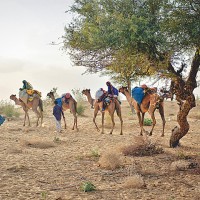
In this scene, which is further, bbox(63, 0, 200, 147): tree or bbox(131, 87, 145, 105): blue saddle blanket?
bbox(131, 87, 145, 105): blue saddle blanket

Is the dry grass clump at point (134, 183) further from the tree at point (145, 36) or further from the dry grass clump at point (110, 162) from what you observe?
the tree at point (145, 36)

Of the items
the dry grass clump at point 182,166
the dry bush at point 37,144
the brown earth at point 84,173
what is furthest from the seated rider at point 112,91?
the dry grass clump at point 182,166

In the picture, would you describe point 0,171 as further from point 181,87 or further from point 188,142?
point 188,142

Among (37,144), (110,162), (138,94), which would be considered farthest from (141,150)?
(138,94)


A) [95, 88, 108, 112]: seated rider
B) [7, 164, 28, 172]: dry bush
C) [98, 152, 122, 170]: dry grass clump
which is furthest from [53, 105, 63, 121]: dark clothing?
[98, 152, 122, 170]: dry grass clump

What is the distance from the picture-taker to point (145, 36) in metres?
9.45

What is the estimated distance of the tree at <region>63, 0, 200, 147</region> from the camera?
30.5 feet

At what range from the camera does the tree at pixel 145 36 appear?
9305 millimetres

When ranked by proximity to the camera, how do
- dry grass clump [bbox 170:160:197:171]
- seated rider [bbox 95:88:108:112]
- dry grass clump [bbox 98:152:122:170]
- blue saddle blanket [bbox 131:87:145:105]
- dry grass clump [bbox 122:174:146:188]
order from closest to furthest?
dry grass clump [bbox 122:174:146:188]
dry grass clump [bbox 170:160:197:171]
dry grass clump [bbox 98:152:122:170]
blue saddle blanket [bbox 131:87:145:105]
seated rider [bbox 95:88:108:112]

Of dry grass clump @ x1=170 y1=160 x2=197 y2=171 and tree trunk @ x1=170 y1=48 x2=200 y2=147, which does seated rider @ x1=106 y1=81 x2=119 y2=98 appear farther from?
dry grass clump @ x1=170 y1=160 x2=197 y2=171

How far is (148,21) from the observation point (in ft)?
31.8

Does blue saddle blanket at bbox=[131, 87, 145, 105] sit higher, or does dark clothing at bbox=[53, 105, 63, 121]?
blue saddle blanket at bbox=[131, 87, 145, 105]

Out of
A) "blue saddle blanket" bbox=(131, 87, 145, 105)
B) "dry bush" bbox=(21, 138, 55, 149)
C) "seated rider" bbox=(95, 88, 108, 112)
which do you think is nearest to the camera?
"dry bush" bbox=(21, 138, 55, 149)

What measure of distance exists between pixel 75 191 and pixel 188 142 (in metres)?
8.88
